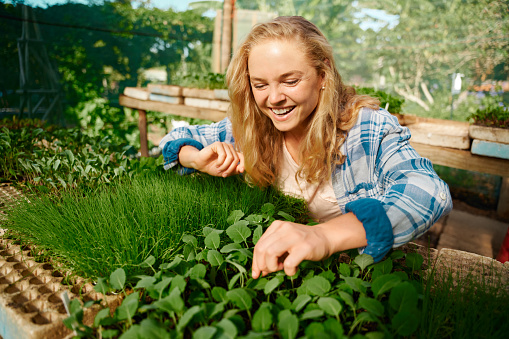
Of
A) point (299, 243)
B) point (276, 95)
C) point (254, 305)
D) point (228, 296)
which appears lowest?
point (254, 305)

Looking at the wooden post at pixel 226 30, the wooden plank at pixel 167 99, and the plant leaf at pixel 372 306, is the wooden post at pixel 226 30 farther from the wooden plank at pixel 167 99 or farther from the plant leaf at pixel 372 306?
the plant leaf at pixel 372 306

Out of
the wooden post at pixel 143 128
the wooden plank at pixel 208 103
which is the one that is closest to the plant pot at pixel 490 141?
the wooden plank at pixel 208 103

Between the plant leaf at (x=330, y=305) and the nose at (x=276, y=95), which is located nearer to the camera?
the plant leaf at (x=330, y=305)

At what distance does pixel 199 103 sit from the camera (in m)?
3.76

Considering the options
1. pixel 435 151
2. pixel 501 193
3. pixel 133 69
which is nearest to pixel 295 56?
pixel 435 151

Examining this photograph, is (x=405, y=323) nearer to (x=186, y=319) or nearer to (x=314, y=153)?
(x=186, y=319)

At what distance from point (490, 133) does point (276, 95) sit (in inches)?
64.5

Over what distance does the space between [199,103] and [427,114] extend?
6.55 metres

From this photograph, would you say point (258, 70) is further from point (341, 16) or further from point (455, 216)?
point (341, 16)

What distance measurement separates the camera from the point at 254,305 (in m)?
0.90

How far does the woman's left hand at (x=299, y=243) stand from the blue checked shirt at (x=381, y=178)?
0.15 feet

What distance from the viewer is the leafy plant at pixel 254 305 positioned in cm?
69

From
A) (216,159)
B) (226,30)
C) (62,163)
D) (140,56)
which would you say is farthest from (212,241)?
A: (140,56)

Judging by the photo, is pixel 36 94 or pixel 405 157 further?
pixel 36 94
